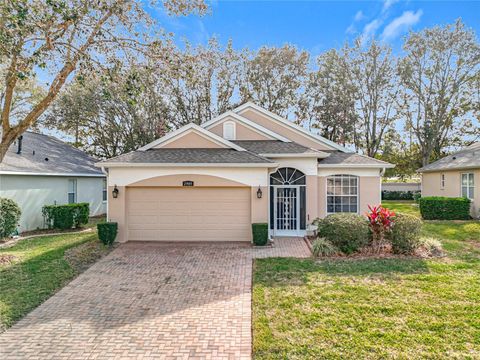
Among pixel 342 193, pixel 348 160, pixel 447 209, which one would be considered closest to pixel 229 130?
pixel 348 160

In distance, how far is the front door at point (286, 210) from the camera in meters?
13.3

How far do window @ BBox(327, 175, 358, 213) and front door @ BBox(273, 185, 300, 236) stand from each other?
1717 millimetres

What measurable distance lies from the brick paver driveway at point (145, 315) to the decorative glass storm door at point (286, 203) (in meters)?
4.39

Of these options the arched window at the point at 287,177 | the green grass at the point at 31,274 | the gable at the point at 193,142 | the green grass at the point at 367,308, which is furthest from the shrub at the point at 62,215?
the green grass at the point at 367,308

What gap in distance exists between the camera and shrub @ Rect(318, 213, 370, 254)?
9.77 metres

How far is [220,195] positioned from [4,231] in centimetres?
957

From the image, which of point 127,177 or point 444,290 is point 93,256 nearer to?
point 127,177

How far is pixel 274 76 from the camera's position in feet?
90.8

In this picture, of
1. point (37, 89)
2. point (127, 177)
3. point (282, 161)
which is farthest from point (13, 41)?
point (37, 89)

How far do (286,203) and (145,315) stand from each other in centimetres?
876

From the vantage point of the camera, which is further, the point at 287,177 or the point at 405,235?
the point at 287,177

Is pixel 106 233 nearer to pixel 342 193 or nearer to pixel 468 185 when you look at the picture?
pixel 342 193

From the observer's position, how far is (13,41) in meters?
7.04

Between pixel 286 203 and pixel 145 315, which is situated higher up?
pixel 286 203
